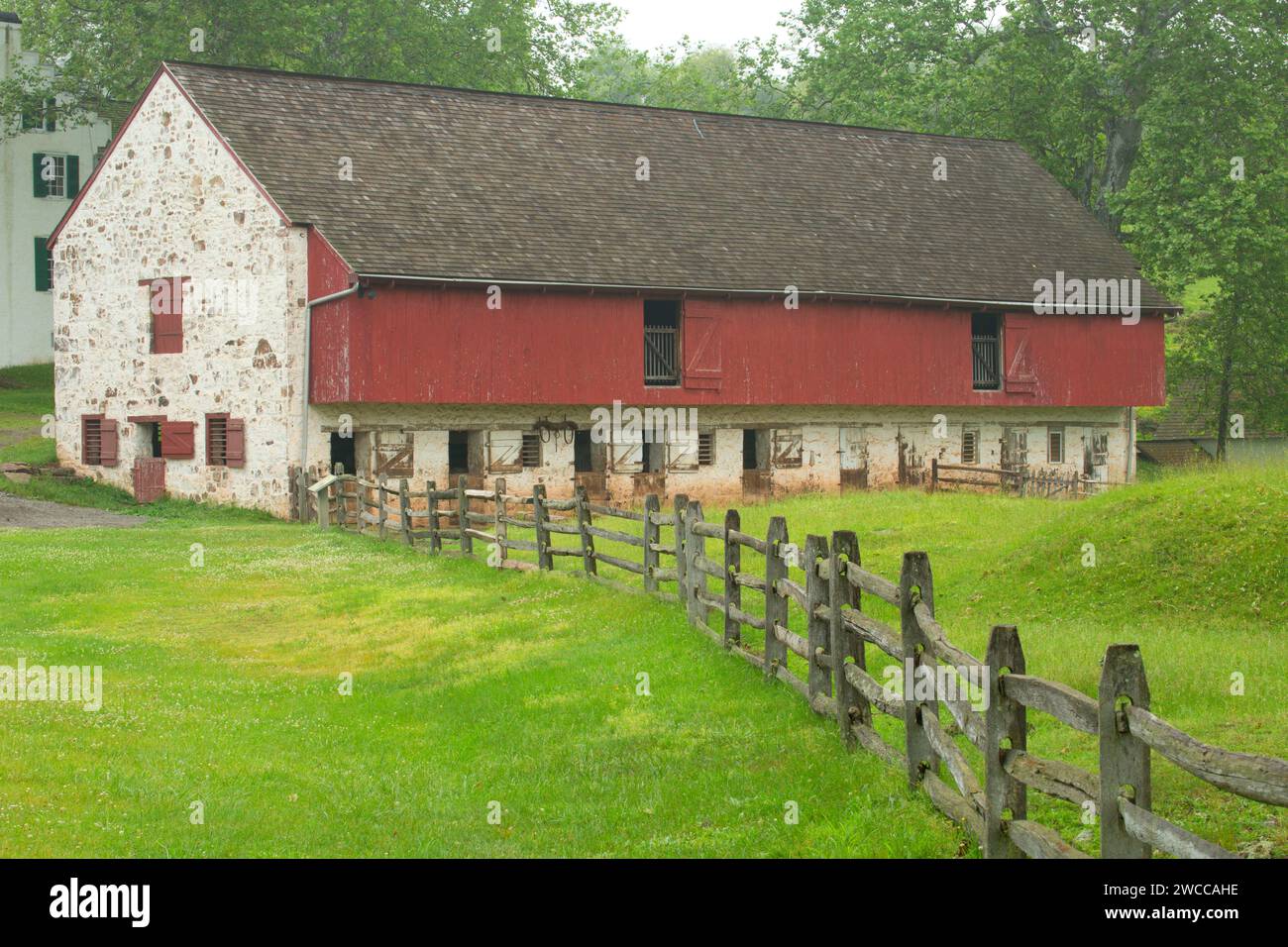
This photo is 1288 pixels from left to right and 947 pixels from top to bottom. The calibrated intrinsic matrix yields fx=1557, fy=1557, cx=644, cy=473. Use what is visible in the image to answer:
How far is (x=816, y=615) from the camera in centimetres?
1154

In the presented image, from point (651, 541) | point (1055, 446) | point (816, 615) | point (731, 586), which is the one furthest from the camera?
point (1055, 446)

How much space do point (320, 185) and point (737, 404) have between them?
1069 centimetres

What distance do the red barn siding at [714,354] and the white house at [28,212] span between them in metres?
22.2

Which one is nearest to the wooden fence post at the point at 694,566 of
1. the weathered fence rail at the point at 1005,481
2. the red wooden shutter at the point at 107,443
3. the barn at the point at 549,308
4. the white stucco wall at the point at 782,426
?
the barn at the point at 549,308

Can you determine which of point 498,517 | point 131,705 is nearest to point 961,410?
point 498,517

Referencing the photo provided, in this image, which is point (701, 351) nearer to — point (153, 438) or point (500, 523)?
point (153, 438)

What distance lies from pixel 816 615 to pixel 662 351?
24782 mm

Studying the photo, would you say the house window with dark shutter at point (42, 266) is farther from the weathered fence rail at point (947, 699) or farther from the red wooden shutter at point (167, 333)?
the weathered fence rail at point (947, 699)

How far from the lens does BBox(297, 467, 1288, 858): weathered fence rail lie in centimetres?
653

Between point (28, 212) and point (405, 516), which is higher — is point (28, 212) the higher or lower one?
the higher one

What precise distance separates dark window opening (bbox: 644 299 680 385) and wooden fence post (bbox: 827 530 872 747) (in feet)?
80.9

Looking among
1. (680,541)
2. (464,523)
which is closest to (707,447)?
(464,523)

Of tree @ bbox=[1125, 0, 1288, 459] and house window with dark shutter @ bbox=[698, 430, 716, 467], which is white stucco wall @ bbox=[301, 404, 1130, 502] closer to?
house window with dark shutter @ bbox=[698, 430, 716, 467]

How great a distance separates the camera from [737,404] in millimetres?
36594
